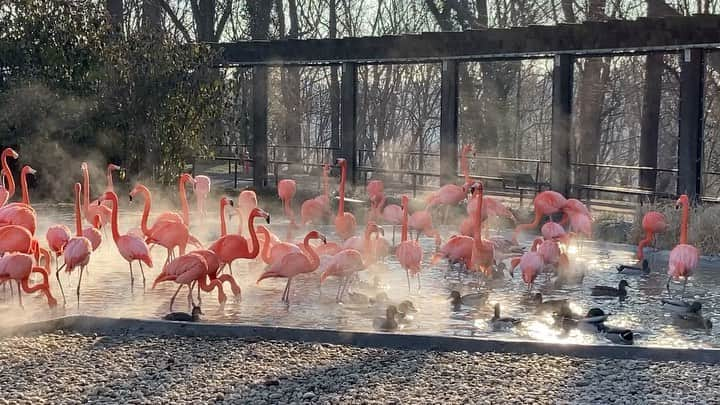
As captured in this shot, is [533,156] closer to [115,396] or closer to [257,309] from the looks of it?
[257,309]

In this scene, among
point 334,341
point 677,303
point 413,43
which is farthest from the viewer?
point 413,43

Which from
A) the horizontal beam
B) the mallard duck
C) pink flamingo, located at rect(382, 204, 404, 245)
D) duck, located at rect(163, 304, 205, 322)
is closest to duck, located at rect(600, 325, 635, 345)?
the mallard duck

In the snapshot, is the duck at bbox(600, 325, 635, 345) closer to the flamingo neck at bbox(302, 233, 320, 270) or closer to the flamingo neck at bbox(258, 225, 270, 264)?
the flamingo neck at bbox(302, 233, 320, 270)

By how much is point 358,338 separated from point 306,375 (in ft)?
2.95

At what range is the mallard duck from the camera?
27.1 ft

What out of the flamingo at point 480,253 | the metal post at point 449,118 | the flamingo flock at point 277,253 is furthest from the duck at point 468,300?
the metal post at point 449,118

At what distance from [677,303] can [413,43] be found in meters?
9.43

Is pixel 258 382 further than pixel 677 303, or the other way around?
pixel 677 303

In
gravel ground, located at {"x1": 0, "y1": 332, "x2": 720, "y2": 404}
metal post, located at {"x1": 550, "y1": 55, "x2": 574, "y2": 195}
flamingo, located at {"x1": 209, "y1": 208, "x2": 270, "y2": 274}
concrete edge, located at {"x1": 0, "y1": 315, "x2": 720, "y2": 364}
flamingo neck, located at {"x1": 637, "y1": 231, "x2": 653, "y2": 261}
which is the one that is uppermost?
metal post, located at {"x1": 550, "y1": 55, "x2": 574, "y2": 195}

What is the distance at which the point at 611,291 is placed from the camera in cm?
941

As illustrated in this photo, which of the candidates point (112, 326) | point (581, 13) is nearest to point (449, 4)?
point (581, 13)

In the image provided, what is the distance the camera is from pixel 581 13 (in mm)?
26266

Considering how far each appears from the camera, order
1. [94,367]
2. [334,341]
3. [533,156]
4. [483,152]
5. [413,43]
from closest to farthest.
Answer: [94,367] < [334,341] < [413,43] < [483,152] < [533,156]

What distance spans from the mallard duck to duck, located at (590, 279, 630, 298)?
57 cm
